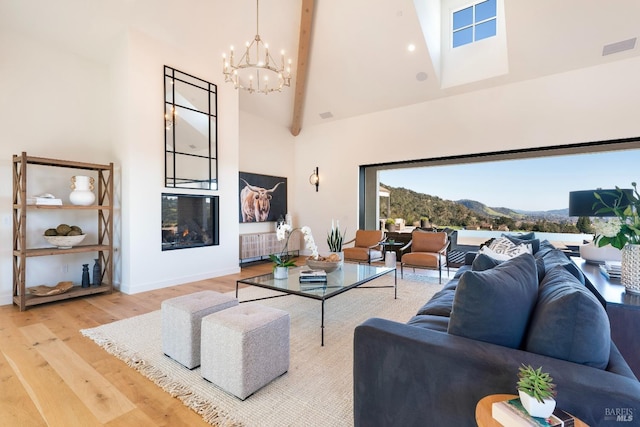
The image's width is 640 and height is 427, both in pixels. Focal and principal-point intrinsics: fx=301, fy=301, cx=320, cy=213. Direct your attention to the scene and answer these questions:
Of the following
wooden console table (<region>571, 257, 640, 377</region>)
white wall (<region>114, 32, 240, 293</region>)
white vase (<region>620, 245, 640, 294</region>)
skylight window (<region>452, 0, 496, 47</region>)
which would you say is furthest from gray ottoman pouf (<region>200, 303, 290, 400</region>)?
skylight window (<region>452, 0, 496, 47</region>)

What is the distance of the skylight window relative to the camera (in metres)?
5.24

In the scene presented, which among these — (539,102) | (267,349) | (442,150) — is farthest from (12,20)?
(539,102)

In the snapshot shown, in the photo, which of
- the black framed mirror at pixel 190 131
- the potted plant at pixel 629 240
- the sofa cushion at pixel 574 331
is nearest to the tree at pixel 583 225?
the potted plant at pixel 629 240

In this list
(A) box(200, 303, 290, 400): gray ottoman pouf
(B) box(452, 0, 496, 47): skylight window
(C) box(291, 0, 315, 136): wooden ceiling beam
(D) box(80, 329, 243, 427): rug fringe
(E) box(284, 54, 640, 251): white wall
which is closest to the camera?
(D) box(80, 329, 243, 427): rug fringe

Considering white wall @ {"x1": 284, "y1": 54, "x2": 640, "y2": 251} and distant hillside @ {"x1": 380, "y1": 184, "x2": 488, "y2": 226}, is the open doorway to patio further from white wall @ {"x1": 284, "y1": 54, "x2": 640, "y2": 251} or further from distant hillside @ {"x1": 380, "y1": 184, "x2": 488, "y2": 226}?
white wall @ {"x1": 284, "y1": 54, "x2": 640, "y2": 251}

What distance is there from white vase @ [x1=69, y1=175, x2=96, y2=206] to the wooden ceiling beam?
162 inches

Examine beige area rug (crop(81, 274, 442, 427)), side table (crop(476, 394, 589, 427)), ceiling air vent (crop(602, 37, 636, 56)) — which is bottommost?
beige area rug (crop(81, 274, 442, 427))

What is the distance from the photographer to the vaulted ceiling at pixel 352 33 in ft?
12.9

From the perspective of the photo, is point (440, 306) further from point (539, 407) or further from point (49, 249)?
point (49, 249)

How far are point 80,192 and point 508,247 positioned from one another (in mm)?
5386

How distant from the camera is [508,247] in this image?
3.46 meters

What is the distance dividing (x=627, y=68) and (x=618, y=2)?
1.00 meters

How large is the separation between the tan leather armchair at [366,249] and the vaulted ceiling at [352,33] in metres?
2.79

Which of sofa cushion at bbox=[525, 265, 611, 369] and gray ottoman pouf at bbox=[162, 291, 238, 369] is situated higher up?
sofa cushion at bbox=[525, 265, 611, 369]
